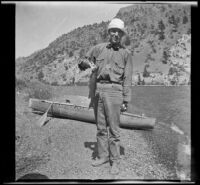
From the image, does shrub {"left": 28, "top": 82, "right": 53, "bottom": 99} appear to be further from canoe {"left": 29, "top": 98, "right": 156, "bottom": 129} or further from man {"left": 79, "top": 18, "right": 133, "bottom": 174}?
man {"left": 79, "top": 18, "right": 133, "bottom": 174}

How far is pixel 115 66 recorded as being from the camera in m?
5.79

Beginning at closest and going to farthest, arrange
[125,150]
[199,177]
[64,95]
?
[199,177], [125,150], [64,95]

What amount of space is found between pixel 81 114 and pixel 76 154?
300 centimetres

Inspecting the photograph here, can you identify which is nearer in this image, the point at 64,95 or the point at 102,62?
the point at 102,62

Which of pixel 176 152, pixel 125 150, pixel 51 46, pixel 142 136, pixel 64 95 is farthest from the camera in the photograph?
pixel 64 95

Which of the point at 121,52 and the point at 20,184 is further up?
the point at 121,52

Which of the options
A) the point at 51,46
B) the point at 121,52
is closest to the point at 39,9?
the point at 51,46

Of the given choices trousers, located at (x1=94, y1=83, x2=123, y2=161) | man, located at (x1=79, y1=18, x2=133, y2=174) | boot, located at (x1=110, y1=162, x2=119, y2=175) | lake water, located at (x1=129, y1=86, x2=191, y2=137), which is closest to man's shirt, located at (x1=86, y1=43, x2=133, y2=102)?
man, located at (x1=79, y1=18, x2=133, y2=174)

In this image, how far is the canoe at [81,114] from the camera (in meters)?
9.25

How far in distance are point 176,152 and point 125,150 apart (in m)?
1.54

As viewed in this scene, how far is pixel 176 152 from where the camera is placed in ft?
24.9

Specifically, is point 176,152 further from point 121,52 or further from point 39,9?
point 39,9

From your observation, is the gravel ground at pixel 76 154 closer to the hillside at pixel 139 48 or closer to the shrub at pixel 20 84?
the shrub at pixel 20 84
